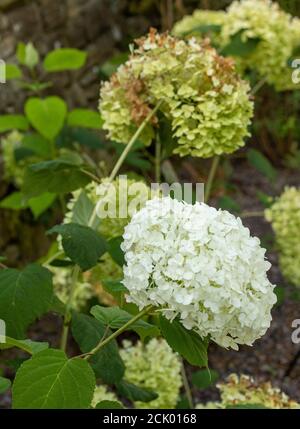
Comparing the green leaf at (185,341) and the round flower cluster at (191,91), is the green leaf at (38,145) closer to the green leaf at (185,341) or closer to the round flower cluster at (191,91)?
the round flower cluster at (191,91)

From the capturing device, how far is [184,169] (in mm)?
4668

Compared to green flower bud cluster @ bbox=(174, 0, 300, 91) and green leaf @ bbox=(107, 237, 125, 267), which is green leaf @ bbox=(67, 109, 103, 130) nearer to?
green flower bud cluster @ bbox=(174, 0, 300, 91)

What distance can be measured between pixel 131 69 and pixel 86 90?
7.56 ft

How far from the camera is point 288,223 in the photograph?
242 cm

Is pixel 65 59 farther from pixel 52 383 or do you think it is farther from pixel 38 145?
pixel 52 383

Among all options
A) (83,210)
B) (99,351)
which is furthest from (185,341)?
(83,210)

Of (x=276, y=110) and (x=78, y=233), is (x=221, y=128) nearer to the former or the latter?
(x=78, y=233)

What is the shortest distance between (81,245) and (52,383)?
0.34 meters

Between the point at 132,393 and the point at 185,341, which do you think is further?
the point at 132,393

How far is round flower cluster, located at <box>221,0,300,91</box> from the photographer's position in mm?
2217

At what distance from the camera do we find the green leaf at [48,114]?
2414 mm

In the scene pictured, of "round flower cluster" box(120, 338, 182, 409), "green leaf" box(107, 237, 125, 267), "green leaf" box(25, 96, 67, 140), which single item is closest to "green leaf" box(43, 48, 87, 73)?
"green leaf" box(25, 96, 67, 140)

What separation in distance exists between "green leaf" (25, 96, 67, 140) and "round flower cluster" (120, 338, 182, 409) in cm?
81
